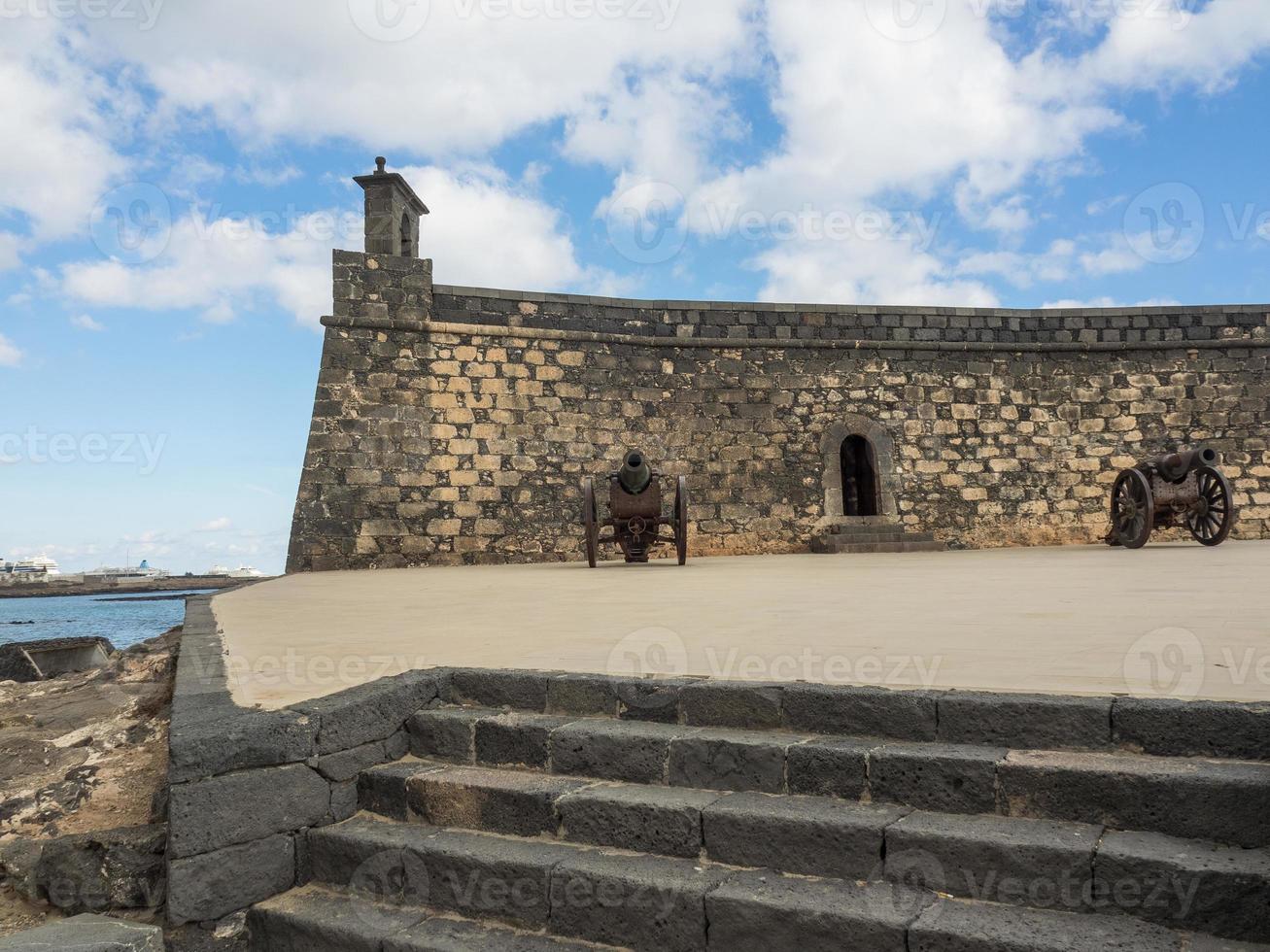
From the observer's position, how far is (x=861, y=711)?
7.98 ft

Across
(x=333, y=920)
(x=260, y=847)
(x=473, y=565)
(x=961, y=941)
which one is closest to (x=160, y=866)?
(x=260, y=847)

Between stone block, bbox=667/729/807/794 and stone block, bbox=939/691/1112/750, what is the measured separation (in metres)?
0.42

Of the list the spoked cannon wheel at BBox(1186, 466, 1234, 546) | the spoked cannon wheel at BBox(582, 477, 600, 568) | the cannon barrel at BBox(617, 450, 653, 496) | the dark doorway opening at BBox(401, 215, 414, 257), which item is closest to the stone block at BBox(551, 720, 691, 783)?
the spoked cannon wheel at BBox(582, 477, 600, 568)

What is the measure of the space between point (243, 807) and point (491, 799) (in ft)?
2.20

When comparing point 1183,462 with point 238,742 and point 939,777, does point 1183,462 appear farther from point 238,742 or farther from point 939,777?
point 238,742

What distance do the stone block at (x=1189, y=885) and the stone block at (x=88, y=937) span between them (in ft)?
6.88

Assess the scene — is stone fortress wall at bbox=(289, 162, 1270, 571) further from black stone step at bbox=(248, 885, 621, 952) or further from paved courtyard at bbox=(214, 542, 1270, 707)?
black stone step at bbox=(248, 885, 621, 952)

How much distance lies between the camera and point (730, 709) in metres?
2.57

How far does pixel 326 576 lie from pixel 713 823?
770 centimetres

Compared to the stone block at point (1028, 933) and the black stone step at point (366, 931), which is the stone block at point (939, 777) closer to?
the stone block at point (1028, 933)

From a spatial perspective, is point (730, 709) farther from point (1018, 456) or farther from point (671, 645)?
point (1018, 456)

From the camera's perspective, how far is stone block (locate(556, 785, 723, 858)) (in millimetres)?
2197

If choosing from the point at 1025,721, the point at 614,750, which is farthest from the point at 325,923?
the point at 1025,721

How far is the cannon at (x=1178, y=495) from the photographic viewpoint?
9359 mm
